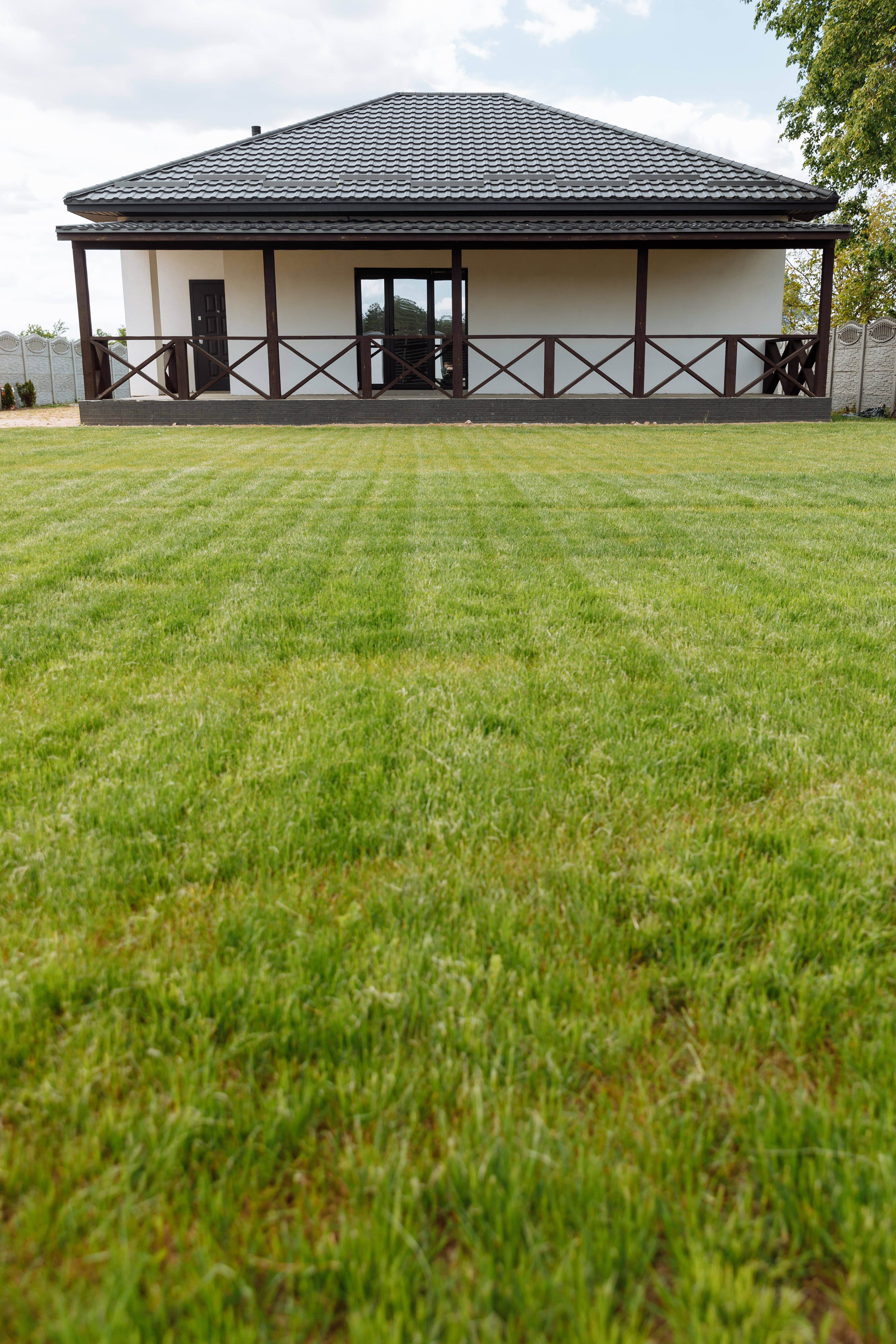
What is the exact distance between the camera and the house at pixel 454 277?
1450 cm

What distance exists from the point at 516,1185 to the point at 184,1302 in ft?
1.37

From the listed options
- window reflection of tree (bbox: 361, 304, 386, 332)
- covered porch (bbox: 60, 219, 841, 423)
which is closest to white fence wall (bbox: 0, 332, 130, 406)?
covered porch (bbox: 60, 219, 841, 423)

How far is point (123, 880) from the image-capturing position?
1.90 meters

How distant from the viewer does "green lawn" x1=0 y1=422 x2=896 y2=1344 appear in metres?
1.07

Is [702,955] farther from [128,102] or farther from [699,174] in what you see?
[128,102]

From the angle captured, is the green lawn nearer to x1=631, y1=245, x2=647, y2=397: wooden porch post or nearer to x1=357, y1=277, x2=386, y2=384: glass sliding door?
x1=631, y1=245, x2=647, y2=397: wooden porch post

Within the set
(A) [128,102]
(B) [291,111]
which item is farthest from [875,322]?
(A) [128,102]

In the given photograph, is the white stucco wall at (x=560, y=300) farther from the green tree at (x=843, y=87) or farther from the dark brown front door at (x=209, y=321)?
the green tree at (x=843, y=87)

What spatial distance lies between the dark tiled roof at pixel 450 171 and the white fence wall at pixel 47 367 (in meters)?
5.34

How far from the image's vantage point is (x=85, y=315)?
1431 centimetres

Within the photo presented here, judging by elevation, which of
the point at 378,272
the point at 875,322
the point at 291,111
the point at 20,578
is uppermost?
the point at 291,111

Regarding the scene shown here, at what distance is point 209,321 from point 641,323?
8493 mm

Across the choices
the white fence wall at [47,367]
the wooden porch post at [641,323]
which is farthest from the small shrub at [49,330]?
the wooden porch post at [641,323]

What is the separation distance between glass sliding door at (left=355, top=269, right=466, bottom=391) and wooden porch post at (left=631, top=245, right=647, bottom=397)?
342 cm
